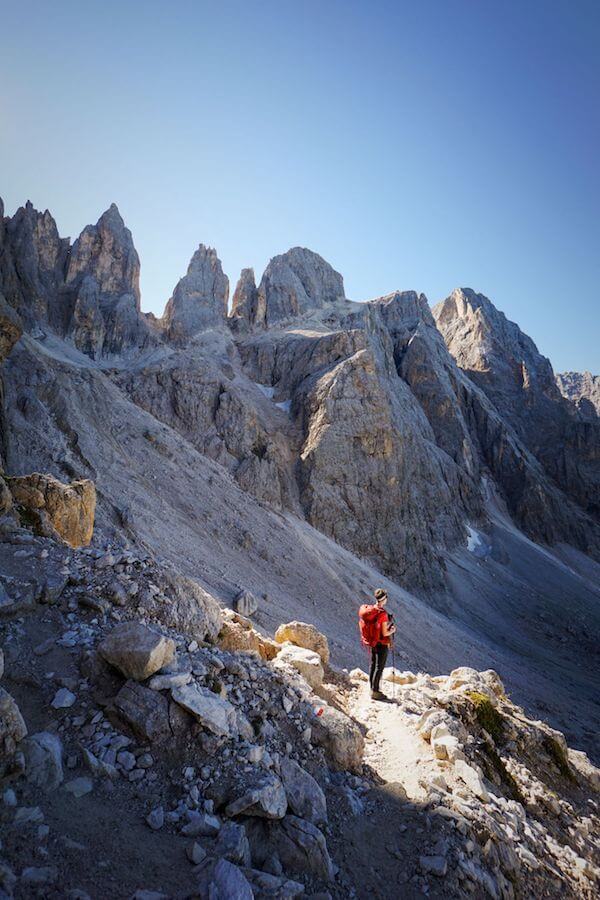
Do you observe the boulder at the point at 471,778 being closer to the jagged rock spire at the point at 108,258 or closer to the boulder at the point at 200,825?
the boulder at the point at 200,825

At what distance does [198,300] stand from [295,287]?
2010 cm

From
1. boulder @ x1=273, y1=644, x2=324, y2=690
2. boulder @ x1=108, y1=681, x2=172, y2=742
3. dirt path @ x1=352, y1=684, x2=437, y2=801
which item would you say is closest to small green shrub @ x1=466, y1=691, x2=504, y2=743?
dirt path @ x1=352, y1=684, x2=437, y2=801

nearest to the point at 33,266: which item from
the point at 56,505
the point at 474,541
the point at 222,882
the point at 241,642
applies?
the point at 56,505

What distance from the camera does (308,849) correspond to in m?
4.63

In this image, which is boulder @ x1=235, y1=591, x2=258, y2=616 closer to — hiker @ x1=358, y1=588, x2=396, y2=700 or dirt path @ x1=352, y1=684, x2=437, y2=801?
hiker @ x1=358, y1=588, x2=396, y2=700

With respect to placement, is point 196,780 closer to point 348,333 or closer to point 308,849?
point 308,849

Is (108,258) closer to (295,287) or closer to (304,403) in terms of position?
(295,287)

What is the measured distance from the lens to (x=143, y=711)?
511cm

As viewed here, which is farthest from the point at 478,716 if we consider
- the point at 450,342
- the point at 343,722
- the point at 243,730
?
the point at 450,342

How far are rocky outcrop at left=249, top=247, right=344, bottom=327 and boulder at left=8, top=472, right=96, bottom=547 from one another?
72716 millimetres

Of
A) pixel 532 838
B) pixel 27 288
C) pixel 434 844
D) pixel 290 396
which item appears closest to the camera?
pixel 434 844

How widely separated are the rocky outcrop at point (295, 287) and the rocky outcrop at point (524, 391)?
147 feet

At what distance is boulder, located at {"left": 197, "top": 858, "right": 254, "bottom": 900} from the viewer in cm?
348

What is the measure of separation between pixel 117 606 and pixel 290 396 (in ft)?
192
